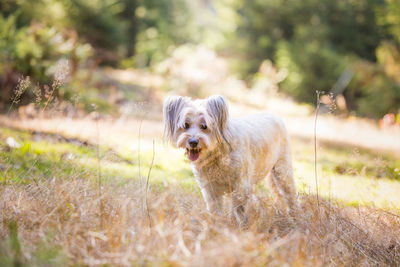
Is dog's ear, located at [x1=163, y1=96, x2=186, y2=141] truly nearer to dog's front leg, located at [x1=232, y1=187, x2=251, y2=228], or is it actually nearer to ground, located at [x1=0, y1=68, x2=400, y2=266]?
ground, located at [x1=0, y1=68, x2=400, y2=266]

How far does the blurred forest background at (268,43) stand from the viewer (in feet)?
37.0

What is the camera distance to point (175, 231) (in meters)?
2.90

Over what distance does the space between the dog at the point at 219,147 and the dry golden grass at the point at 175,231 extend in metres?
0.25

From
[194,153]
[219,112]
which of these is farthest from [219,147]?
[219,112]

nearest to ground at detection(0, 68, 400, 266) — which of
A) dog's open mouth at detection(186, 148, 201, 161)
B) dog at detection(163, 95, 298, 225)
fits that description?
dog at detection(163, 95, 298, 225)

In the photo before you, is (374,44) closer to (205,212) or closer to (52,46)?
(52,46)

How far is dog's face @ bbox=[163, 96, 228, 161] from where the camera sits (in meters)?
3.91

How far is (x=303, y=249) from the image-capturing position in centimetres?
299

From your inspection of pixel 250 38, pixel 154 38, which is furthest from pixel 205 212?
pixel 154 38

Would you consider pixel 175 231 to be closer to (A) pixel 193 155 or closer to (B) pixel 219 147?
(A) pixel 193 155

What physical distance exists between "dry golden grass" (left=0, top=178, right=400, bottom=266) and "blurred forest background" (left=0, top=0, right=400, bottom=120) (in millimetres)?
6872

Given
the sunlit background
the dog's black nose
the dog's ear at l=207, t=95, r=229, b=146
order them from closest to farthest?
the sunlit background, the dog's black nose, the dog's ear at l=207, t=95, r=229, b=146

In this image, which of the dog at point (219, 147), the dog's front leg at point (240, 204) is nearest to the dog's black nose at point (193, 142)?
the dog at point (219, 147)

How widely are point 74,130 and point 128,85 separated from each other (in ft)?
24.9
